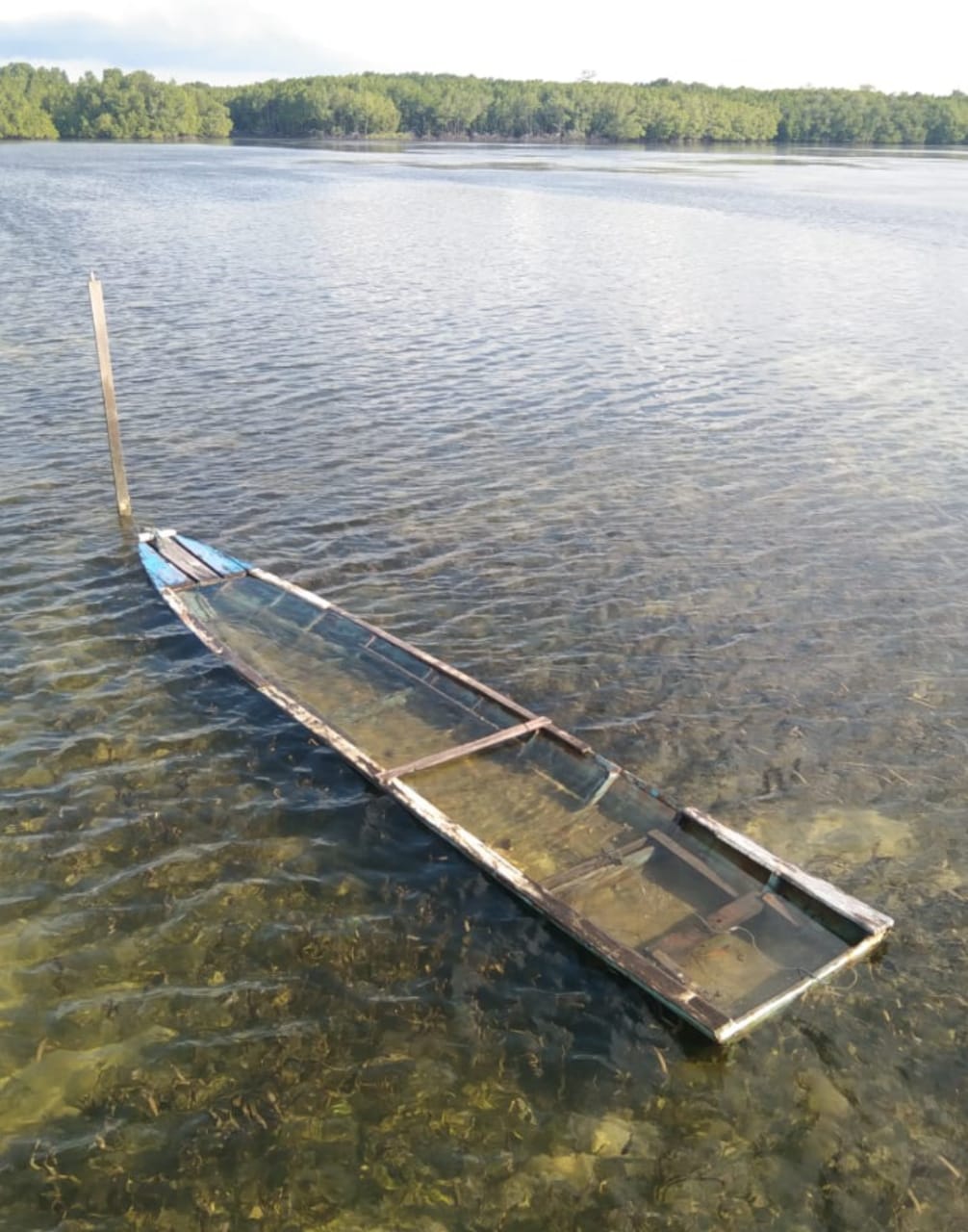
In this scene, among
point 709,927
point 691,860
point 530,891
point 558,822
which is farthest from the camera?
point 558,822

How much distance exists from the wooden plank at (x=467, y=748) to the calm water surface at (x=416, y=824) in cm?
59

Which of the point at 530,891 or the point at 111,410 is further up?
the point at 111,410

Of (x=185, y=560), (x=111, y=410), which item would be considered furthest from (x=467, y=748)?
(x=111, y=410)

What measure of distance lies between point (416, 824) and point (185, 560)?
30.3 feet

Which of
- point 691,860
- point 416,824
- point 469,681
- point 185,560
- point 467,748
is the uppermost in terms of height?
point 185,560

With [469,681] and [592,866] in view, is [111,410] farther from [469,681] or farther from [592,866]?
[592,866]

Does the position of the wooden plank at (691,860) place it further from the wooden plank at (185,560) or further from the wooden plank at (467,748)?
the wooden plank at (185,560)

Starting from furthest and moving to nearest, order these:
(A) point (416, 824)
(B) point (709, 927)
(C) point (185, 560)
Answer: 1. (C) point (185, 560)
2. (A) point (416, 824)
3. (B) point (709, 927)

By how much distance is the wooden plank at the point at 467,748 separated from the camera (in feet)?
44.0

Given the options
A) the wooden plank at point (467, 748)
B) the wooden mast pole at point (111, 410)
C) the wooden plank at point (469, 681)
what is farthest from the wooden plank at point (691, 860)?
the wooden mast pole at point (111, 410)

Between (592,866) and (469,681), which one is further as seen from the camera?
(469,681)

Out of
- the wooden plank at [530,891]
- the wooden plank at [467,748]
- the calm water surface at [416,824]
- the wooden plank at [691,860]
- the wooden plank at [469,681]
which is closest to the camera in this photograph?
the calm water surface at [416,824]

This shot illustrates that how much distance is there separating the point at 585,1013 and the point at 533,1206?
2.16 meters

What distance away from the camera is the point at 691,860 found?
473 inches
